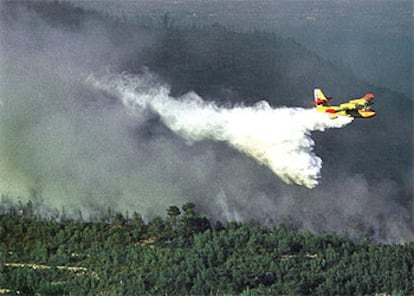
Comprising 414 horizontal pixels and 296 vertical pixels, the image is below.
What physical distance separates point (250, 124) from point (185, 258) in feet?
15.6

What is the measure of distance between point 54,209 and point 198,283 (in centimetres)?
673

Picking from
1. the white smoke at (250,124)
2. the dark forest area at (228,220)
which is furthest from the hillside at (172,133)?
the white smoke at (250,124)

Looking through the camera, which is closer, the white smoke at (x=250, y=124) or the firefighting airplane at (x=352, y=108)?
the firefighting airplane at (x=352, y=108)

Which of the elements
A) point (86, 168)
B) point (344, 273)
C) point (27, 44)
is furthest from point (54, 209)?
point (344, 273)

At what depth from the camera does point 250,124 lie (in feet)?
114

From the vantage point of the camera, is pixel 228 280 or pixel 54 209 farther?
pixel 54 209

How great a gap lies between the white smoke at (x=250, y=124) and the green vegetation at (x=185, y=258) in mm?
1982

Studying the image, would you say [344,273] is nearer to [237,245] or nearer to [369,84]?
[237,245]

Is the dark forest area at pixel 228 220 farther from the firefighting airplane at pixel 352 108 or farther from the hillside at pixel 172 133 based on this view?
the firefighting airplane at pixel 352 108

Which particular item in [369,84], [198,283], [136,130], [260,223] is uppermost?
[369,84]

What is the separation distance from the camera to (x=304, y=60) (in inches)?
1537

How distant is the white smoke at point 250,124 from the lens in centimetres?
3419

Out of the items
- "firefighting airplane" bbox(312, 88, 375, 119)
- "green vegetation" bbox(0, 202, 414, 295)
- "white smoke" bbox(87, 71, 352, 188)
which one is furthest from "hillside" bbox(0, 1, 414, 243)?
"firefighting airplane" bbox(312, 88, 375, 119)

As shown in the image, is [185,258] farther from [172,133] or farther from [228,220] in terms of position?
[172,133]
